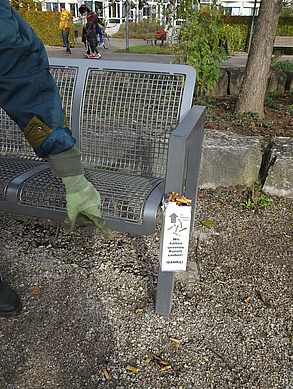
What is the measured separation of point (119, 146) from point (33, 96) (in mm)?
1157

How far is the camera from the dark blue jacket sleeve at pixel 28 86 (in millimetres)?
1094

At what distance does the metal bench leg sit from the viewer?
5.43ft

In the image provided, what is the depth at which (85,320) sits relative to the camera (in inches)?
68.8

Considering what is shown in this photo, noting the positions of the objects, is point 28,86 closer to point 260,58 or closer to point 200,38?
point 200,38

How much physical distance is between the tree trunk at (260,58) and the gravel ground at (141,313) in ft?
8.07

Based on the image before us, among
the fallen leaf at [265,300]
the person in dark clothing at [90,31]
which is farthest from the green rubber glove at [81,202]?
the person in dark clothing at [90,31]

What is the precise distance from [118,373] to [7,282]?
92 centimetres

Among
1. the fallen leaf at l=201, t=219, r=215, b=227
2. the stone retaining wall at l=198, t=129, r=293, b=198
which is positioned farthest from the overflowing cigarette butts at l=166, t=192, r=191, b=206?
the stone retaining wall at l=198, t=129, r=293, b=198

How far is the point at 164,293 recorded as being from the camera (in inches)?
66.7

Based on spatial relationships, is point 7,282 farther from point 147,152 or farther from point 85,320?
point 147,152

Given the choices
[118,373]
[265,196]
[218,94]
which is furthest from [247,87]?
[118,373]

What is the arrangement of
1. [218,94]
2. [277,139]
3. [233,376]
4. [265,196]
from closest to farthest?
[233,376]
[265,196]
[277,139]
[218,94]

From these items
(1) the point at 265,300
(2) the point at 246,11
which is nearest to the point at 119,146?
(1) the point at 265,300

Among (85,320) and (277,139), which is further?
(277,139)
